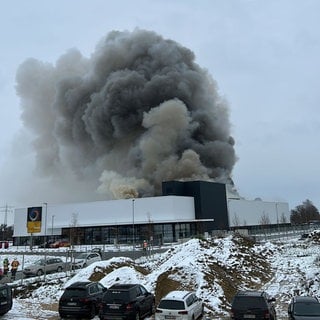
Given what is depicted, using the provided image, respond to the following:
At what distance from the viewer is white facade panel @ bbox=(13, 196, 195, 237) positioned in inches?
3024

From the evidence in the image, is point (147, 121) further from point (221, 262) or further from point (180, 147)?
point (221, 262)

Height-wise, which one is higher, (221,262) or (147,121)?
(147,121)

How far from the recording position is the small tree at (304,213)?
142m

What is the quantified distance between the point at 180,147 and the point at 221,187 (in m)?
14.8

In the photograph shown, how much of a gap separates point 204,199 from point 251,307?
6614 cm

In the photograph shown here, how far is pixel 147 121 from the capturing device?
9356 cm

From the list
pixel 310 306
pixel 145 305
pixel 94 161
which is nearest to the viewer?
pixel 310 306

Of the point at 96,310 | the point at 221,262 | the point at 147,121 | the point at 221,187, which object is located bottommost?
the point at 96,310

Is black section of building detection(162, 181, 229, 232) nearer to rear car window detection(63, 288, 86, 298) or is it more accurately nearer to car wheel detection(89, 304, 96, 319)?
car wheel detection(89, 304, 96, 319)

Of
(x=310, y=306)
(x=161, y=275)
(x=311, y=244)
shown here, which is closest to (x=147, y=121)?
(x=311, y=244)

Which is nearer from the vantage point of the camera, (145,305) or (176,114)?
(145,305)

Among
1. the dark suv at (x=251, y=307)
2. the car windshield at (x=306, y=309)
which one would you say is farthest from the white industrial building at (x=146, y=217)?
the car windshield at (x=306, y=309)

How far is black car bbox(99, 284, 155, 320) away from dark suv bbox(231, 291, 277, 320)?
13.4ft

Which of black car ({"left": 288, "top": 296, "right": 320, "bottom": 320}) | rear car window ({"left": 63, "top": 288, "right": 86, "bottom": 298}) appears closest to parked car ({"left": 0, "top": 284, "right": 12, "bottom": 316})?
rear car window ({"left": 63, "top": 288, "right": 86, "bottom": 298})
